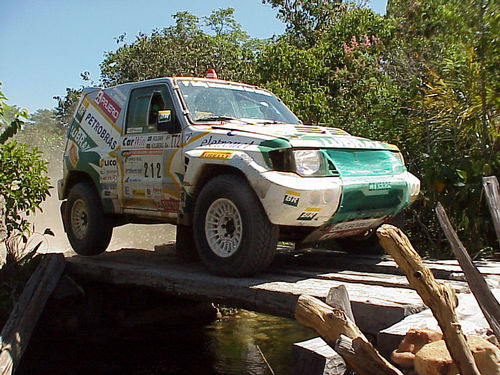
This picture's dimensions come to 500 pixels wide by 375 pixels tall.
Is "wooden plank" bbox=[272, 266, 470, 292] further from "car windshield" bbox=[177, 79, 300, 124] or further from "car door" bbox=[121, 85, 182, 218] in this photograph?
"car windshield" bbox=[177, 79, 300, 124]

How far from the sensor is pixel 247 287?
4.64 metres

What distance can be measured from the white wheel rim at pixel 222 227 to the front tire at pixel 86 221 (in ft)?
6.51

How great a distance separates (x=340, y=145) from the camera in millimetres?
5117

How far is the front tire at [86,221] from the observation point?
667 cm

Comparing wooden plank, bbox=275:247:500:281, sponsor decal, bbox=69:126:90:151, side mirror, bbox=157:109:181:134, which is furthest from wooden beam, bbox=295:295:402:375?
sponsor decal, bbox=69:126:90:151

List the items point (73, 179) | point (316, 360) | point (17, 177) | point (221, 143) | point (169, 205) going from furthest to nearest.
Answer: point (73, 179) < point (17, 177) < point (169, 205) < point (221, 143) < point (316, 360)

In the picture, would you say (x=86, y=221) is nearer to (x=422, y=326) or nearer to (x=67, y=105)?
(x=422, y=326)

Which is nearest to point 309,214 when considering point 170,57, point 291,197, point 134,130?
point 291,197

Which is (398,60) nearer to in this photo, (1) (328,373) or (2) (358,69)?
(2) (358,69)

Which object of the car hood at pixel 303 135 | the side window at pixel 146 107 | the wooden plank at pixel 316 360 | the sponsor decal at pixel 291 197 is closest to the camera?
the wooden plank at pixel 316 360

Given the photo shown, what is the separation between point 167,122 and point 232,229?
1292 millimetres

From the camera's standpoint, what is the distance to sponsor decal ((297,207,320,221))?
15.1ft

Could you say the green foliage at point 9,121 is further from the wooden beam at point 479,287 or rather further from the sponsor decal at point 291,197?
the wooden beam at point 479,287

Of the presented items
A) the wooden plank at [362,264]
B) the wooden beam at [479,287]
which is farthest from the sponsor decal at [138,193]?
the wooden beam at [479,287]
